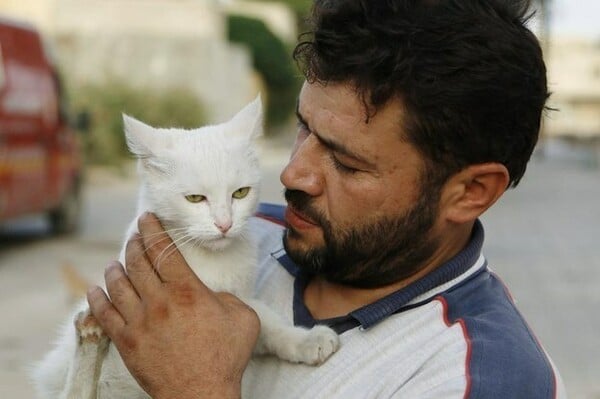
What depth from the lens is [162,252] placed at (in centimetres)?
230

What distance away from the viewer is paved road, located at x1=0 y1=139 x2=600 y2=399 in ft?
23.4

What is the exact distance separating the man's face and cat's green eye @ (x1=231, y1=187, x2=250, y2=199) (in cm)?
26

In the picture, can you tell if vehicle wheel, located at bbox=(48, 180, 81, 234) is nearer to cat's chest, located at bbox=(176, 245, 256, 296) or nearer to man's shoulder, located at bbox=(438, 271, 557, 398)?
cat's chest, located at bbox=(176, 245, 256, 296)

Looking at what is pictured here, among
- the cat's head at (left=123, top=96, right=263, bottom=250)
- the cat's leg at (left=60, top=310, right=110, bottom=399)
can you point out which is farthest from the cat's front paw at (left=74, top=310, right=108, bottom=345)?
the cat's head at (left=123, top=96, right=263, bottom=250)

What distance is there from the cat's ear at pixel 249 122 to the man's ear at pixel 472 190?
583mm

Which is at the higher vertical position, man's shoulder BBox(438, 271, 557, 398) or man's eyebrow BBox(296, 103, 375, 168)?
man's eyebrow BBox(296, 103, 375, 168)

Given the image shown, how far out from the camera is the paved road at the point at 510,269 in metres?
7.13

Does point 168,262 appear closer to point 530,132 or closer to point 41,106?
point 530,132

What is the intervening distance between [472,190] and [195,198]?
0.66 m

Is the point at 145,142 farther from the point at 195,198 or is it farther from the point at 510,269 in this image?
the point at 510,269

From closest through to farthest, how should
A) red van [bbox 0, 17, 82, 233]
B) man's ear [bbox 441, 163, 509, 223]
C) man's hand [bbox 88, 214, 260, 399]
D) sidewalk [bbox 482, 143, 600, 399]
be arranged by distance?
man's hand [bbox 88, 214, 260, 399]
man's ear [bbox 441, 163, 509, 223]
sidewalk [bbox 482, 143, 600, 399]
red van [bbox 0, 17, 82, 233]

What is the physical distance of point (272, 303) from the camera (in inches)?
103

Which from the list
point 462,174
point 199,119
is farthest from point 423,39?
point 199,119

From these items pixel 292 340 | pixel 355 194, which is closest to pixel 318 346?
pixel 292 340
